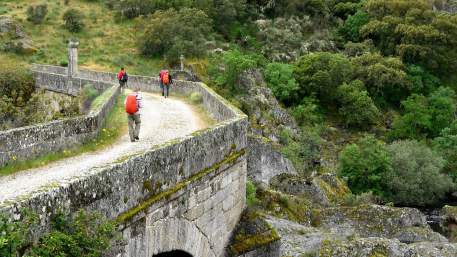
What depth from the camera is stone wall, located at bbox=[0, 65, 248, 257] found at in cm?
729

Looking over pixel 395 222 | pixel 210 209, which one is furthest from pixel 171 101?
pixel 210 209

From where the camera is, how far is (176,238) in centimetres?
993

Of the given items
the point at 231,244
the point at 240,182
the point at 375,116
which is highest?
the point at 240,182

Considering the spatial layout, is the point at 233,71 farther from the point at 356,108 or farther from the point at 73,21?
the point at 73,21

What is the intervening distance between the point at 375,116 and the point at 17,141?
4155 cm

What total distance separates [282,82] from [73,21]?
74.2 feet

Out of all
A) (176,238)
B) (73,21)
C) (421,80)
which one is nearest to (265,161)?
(176,238)

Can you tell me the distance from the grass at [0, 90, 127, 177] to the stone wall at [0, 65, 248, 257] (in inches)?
130

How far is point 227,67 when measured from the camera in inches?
1694

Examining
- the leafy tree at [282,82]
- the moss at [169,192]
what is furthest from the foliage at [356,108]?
the moss at [169,192]

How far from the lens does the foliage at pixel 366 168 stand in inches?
1480

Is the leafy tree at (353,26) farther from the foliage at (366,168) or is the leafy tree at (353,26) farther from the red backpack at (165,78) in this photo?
the red backpack at (165,78)

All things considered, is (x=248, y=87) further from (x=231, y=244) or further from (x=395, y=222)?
(x=231, y=244)

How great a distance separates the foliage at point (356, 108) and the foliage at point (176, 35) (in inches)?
476
